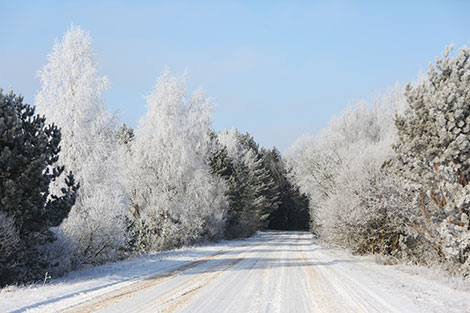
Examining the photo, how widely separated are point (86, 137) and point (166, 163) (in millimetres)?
9657

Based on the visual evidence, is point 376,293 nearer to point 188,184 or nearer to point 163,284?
point 163,284

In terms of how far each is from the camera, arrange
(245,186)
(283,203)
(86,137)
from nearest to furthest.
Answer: (86,137) < (245,186) < (283,203)

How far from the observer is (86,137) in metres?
15.6

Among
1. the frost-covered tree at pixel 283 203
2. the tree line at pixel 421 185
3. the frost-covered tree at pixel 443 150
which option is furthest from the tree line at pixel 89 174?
the frost-covered tree at pixel 283 203

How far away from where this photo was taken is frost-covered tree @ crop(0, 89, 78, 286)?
9.94m

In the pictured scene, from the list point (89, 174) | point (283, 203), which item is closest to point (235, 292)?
point (89, 174)

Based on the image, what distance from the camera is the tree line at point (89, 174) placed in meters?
10.5

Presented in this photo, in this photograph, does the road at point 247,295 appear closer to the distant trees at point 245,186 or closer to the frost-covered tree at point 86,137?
the frost-covered tree at point 86,137

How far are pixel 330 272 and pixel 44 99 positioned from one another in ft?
42.9

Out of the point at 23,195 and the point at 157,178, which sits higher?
the point at 157,178

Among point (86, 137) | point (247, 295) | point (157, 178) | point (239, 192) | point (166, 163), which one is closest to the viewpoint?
point (247, 295)

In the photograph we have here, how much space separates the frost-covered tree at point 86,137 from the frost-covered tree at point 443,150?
11599 millimetres

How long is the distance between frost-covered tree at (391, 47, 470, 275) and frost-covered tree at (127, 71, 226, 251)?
14927 millimetres

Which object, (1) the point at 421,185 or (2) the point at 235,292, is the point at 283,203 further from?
(2) the point at 235,292
